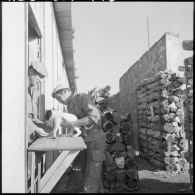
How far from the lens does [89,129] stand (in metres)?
4.45

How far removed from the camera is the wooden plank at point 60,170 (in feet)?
11.0

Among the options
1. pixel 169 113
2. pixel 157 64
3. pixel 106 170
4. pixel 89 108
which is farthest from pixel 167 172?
pixel 157 64

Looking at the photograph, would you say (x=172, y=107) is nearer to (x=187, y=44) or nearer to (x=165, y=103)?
(x=165, y=103)

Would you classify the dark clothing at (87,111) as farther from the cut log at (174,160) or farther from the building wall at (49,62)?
the cut log at (174,160)

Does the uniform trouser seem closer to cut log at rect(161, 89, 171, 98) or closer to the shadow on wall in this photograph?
the shadow on wall

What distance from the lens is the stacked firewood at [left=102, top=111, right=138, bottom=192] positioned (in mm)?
5992

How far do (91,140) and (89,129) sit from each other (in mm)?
166

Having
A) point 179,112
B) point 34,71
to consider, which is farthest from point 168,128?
point 34,71

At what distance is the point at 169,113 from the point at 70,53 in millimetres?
7057

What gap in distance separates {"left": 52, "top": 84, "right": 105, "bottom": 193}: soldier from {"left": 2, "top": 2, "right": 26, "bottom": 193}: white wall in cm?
119

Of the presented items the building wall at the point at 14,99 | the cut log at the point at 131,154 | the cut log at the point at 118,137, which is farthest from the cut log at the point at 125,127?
the building wall at the point at 14,99

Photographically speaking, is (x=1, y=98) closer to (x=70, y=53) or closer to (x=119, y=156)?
(x=119, y=156)

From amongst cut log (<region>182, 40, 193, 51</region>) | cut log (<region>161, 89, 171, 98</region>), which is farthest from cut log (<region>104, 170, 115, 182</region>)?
cut log (<region>182, 40, 193, 51</region>)

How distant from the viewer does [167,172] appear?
7277 millimetres
